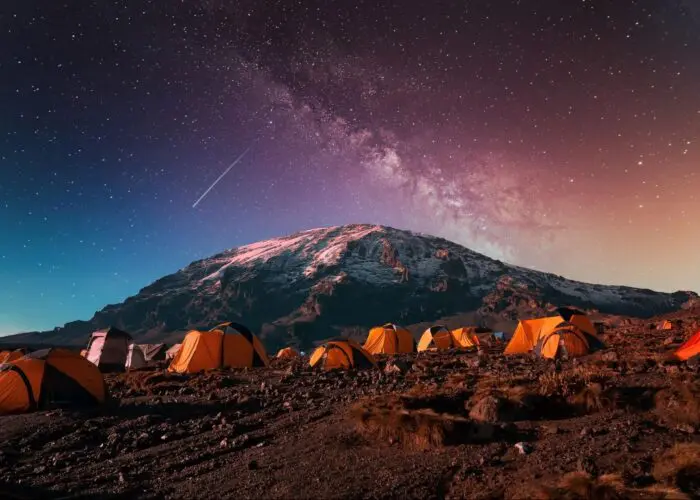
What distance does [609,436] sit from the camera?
29.6 ft

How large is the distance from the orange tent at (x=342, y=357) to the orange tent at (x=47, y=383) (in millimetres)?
11801

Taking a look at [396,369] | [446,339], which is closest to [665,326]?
[446,339]

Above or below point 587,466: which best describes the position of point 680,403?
above

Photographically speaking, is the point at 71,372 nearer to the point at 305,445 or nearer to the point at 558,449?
the point at 305,445

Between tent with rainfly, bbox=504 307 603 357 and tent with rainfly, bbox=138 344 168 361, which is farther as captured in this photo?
tent with rainfly, bbox=138 344 168 361

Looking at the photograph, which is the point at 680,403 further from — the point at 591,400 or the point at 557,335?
the point at 557,335

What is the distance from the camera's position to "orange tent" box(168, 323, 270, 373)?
25906 mm

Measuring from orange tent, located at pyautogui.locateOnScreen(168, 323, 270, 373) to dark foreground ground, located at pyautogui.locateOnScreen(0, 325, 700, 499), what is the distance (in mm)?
11106

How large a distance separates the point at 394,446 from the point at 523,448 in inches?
102

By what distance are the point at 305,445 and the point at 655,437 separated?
24.6 ft

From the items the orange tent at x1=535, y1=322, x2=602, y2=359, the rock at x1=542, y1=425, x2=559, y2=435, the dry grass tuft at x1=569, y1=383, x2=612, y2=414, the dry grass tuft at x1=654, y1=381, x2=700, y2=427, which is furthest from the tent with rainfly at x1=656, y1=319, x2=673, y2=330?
the rock at x1=542, y1=425, x2=559, y2=435

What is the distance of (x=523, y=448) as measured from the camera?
8.38m

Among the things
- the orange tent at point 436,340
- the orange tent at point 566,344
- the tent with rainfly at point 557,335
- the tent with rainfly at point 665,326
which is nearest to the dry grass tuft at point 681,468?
the orange tent at point 566,344

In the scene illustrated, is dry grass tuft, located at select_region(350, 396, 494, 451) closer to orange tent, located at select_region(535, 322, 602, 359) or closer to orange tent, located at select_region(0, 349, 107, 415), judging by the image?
orange tent, located at select_region(0, 349, 107, 415)
